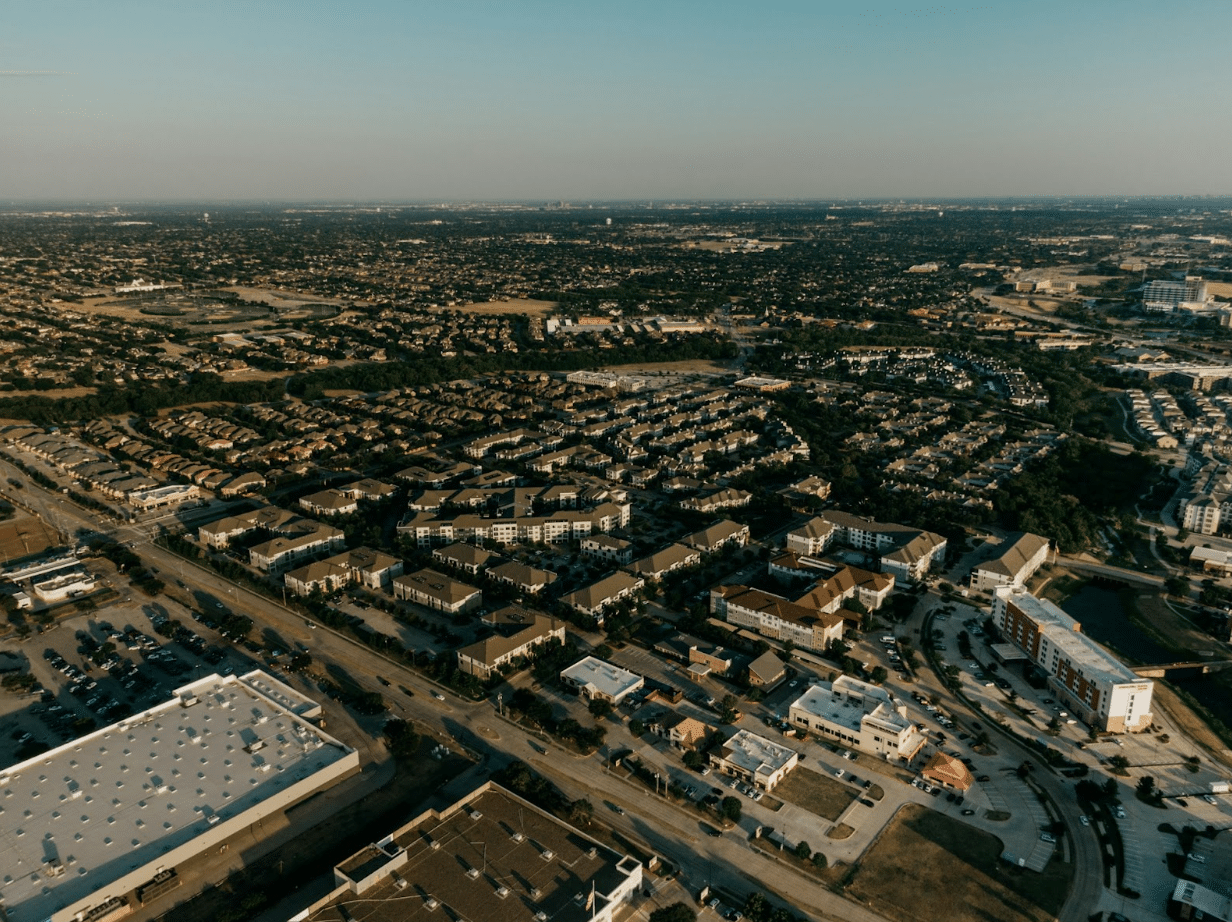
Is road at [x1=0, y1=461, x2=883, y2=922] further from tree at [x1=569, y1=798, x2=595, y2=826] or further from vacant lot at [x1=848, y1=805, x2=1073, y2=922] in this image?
vacant lot at [x1=848, y1=805, x2=1073, y2=922]

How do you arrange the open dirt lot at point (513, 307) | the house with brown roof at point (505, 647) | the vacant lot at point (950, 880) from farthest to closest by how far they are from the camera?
1. the open dirt lot at point (513, 307)
2. the house with brown roof at point (505, 647)
3. the vacant lot at point (950, 880)

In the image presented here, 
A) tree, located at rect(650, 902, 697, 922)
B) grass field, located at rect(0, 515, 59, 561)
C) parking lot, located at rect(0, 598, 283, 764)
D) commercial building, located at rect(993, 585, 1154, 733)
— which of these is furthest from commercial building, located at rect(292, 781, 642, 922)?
grass field, located at rect(0, 515, 59, 561)

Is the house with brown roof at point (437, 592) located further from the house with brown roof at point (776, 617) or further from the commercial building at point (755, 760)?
the commercial building at point (755, 760)

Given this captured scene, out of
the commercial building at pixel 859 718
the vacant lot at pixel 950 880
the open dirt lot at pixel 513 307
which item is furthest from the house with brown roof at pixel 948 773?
the open dirt lot at pixel 513 307

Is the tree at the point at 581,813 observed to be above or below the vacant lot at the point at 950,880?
above

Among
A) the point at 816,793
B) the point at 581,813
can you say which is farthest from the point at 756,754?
the point at 581,813

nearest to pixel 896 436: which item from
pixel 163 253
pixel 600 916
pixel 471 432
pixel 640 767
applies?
pixel 471 432
